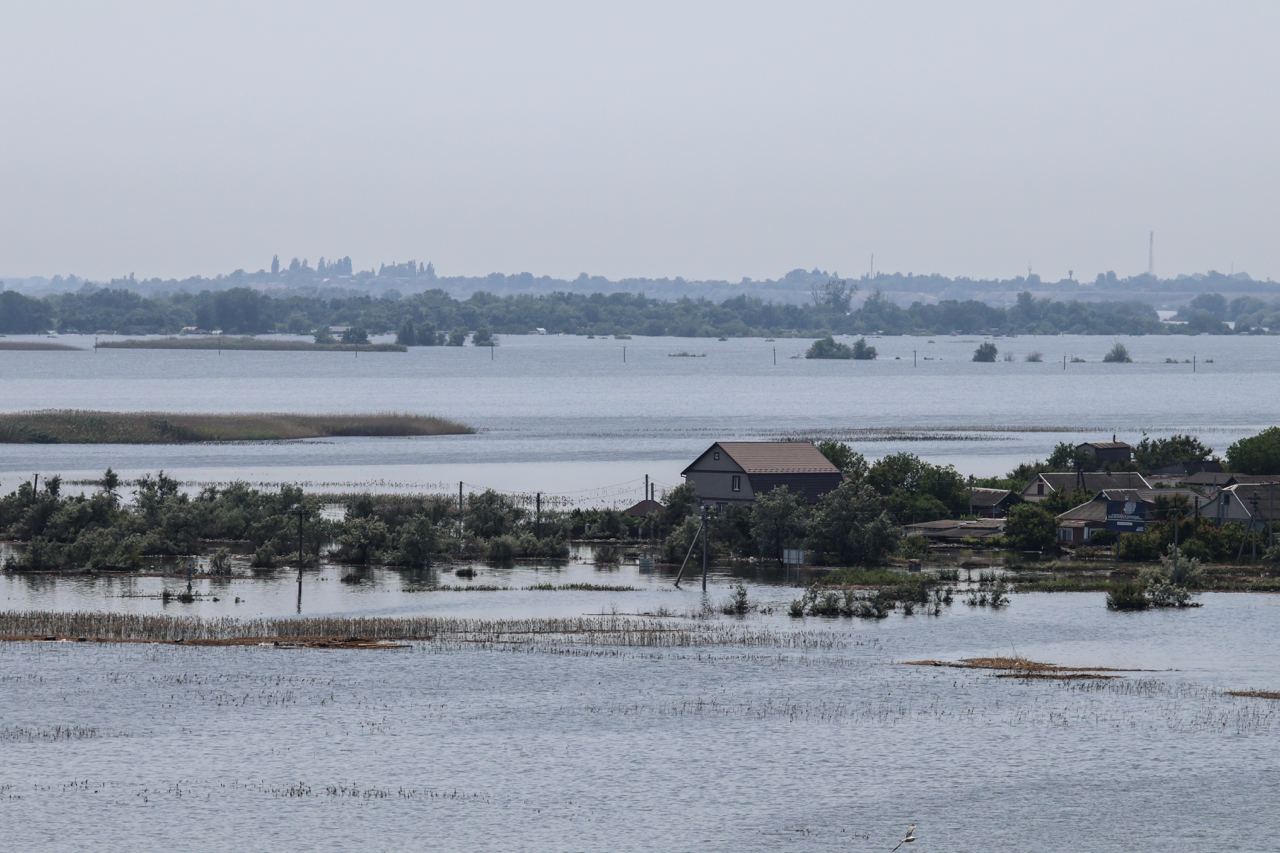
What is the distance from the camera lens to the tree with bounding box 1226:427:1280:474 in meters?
85.8

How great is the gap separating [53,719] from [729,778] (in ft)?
51.3

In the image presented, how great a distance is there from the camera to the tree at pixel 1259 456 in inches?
3376

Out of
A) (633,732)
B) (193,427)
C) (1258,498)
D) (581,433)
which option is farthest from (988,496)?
(193,427)

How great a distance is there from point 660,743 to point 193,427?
Result: 9559cm

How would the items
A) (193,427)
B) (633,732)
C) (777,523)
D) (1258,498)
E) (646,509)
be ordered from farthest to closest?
1. (193,427)
2. (646,509)
3. (1258,498)
4. (777,523)
5. (633,732)

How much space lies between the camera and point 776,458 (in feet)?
255

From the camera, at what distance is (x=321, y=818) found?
3559cm

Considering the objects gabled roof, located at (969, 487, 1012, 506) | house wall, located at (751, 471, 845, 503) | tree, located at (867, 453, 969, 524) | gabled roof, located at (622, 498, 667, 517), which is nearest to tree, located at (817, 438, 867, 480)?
tree, located at (867, 453, 969, 524)

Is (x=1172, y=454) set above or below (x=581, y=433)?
above

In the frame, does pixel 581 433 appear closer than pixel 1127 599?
No

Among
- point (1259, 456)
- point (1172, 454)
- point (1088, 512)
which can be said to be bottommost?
point (1088, 512)

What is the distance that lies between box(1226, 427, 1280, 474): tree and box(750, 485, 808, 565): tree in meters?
25.8

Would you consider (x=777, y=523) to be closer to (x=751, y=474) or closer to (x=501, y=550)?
(x=751, y=474)

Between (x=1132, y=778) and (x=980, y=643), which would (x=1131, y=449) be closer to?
(x=980, y=643)
